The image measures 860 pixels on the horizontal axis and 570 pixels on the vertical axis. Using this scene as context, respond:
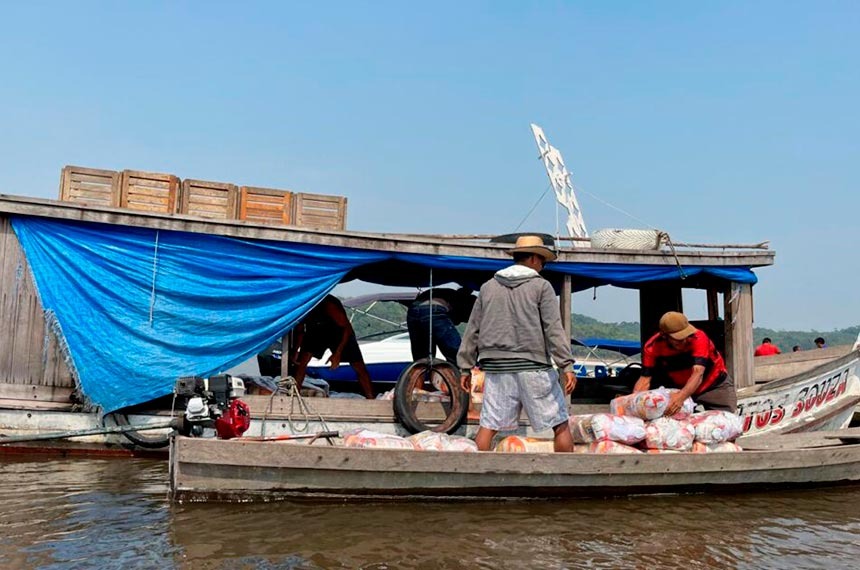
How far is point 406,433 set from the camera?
7.64 meters

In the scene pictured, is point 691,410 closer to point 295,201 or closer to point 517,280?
point 517,280

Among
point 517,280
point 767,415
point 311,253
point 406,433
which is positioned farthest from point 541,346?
point 767,415

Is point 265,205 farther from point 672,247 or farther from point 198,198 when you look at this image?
point 672,247

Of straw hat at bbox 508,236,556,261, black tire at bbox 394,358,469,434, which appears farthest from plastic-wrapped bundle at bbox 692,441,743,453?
black tire at bbox 394,358,469,434

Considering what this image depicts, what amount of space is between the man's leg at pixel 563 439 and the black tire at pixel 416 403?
177 cm

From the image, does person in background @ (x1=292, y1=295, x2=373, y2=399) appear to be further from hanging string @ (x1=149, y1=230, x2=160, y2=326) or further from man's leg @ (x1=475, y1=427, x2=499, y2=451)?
man's leg @ (x1=475, y1=427, x2=499, y2=451)

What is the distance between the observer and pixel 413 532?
495cm

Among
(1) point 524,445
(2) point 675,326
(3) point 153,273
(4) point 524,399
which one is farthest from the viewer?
(3) point 153,273

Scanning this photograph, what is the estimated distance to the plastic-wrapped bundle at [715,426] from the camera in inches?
252

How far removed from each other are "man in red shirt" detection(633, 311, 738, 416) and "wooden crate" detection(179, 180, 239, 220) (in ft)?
15.2

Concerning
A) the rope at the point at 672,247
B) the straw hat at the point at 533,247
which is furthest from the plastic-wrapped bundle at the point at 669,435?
the rope at the point at 672,247

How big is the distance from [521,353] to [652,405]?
64.2 inches

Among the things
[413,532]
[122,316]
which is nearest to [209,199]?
[122,316]

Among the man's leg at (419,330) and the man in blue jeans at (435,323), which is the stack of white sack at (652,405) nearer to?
the man in blue jeans at (435,323)
